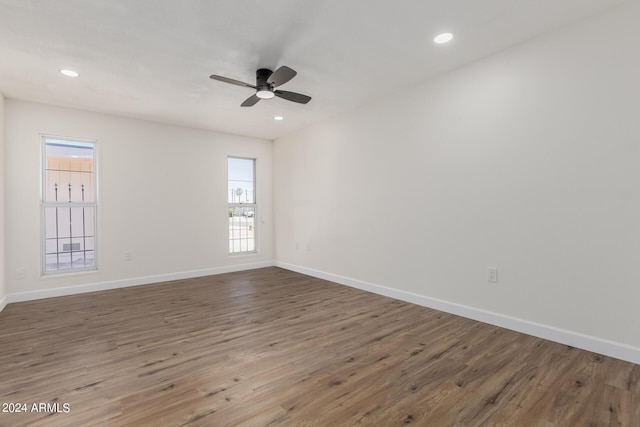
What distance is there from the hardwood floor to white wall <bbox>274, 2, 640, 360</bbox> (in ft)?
1.44

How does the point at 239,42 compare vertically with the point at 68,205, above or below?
above

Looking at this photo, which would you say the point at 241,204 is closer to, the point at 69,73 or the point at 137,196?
the point at 137,196

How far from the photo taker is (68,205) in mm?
4402

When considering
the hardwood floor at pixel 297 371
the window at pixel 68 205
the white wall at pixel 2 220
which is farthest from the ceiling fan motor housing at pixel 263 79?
the white wall at pixel 2 220

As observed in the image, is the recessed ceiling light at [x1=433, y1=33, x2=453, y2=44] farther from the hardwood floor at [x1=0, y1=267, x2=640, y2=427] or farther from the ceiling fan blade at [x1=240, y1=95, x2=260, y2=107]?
the hardwood floor at [x1=0, y1=267, x2=640, y2=427]

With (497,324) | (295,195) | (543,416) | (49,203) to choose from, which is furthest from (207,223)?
(543,416)

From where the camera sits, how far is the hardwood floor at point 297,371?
1728mm

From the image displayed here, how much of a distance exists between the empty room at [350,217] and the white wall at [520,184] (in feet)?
0.05

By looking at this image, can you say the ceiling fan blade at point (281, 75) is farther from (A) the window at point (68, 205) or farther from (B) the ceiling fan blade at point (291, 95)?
(A) the window at point (68, 205)

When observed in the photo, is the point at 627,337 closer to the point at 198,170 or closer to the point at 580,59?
the point at 580,59

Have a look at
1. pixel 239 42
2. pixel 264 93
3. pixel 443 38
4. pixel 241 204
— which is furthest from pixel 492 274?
pixel 241 204

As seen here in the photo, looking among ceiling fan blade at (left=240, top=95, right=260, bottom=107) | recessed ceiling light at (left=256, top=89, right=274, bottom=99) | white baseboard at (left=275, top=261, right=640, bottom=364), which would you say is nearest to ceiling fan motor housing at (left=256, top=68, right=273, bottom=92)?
recessed ceiling light at (left=256, top=89, right=274, bottom=99)

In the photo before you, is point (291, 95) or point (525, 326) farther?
point (291, 95)

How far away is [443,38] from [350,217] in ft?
8.39
